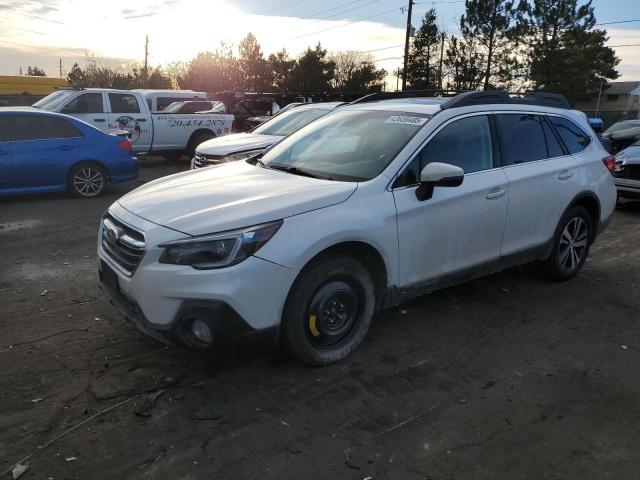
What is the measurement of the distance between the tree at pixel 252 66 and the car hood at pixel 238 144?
1800 inches

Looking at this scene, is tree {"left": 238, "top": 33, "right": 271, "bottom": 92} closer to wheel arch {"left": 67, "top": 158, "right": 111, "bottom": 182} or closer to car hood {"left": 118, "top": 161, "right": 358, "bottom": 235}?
wheel arch {"left": 67, "top": 158, "right": 111, "bottom": 182}

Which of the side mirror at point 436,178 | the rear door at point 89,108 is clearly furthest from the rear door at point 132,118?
the side mirror at point 436,178

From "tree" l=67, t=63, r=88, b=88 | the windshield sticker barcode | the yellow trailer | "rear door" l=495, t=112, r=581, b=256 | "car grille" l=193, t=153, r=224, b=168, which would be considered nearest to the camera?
the windshield sticker barcode

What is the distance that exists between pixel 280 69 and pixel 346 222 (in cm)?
5270

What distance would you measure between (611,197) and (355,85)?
47.3 m

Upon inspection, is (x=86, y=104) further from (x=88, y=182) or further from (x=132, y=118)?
(x=88, y=182)

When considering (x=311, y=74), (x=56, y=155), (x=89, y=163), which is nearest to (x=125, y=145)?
(x=89, y=163)

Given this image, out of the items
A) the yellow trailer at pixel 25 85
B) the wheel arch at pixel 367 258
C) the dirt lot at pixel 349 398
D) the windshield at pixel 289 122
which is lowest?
the dirt lot at pixel 349 398

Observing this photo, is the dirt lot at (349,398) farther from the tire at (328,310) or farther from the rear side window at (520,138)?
the rear side window at (520,138)

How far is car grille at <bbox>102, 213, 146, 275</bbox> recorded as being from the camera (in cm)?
336

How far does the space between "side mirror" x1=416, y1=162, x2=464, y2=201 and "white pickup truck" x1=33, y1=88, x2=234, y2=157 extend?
10.9 m

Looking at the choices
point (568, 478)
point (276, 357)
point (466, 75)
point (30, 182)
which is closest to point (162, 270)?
point (276, 357)

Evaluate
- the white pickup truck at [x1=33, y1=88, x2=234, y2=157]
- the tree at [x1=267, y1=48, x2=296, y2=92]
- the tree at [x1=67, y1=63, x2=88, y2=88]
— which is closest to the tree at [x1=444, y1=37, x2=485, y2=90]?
the tree at [x1=267, y1=48, x2=296, y2=92]

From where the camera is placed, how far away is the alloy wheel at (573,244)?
5.39 meters
